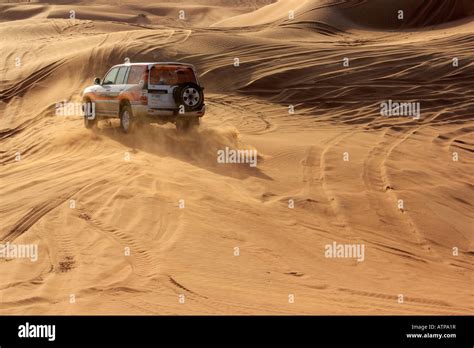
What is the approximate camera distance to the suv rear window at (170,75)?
15.0m

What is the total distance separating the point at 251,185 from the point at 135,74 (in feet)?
15.5

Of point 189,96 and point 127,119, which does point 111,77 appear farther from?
point 189,96

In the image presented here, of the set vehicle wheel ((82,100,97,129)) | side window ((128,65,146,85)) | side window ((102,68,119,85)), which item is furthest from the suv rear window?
vehicle wheel ((82,100,97,129))

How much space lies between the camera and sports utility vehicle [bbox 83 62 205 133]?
581 inches

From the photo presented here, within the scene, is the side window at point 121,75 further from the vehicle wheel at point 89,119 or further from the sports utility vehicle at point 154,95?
the vehicle wheel at point 89,119

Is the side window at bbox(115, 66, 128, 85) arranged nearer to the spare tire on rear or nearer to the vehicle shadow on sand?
the vehicle shadow on sand

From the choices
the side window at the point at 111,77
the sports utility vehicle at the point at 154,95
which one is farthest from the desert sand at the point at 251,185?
the side window at the point at 111,77

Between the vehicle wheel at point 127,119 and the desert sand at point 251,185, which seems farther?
the vehicle wheel at point 127,119

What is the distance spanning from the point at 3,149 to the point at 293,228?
8280mm

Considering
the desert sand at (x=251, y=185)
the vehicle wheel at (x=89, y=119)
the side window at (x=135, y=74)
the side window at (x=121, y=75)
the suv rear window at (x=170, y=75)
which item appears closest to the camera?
the desert sand at (x=251, y=185)

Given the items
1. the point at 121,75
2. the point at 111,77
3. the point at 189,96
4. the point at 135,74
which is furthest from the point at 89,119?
the point at 189,96

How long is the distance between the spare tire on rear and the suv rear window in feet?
1.15

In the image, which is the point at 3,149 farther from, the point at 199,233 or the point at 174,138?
the point at 199,233

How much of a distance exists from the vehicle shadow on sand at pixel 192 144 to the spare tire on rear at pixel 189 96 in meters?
0.60
